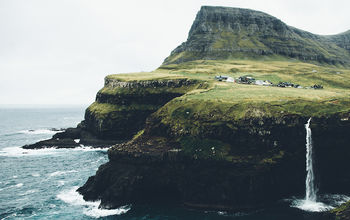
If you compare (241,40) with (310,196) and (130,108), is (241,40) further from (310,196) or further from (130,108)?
(310,196)

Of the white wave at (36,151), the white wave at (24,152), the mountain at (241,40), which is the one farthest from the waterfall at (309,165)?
the mountain at (241,40)

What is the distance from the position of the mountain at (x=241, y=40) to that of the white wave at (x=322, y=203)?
128 meters

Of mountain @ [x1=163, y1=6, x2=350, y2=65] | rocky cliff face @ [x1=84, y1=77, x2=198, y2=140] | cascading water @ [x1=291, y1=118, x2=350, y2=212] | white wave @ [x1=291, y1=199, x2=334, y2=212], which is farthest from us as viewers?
mountain @ [x1=163, y1=6, x2=350, y2=65]

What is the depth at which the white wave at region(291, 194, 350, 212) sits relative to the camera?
41938 millimetres

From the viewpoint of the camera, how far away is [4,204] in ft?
157

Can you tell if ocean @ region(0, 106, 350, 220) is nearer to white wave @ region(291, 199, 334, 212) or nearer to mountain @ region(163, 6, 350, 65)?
white wave @ region(291, 199, 334, 212)

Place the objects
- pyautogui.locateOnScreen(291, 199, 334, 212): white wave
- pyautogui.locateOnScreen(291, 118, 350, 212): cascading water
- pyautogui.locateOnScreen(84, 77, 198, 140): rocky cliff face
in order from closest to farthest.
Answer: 1. pyautogui.locateOnScreen(291, 199, 334, 212): white wave
2. pyautogui.locateOnScreen(291, 118, 350, 212): cascading water
3. pyautogui.locateOnScreen(84, 77, 198, 140): rocky cliff face

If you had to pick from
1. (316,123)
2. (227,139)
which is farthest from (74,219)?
(316,123)

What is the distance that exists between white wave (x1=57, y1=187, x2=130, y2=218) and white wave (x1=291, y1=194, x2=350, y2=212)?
28.8 metres

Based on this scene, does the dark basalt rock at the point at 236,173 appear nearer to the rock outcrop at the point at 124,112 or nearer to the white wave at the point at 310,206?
the white wave at the point at 310,206

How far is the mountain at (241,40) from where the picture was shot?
17150 cm

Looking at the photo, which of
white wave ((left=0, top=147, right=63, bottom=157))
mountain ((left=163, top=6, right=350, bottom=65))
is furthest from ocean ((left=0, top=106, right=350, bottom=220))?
mountain ((left=163, top=6, right=350, bottom=65))

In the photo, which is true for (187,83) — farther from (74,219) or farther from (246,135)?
(74,219)

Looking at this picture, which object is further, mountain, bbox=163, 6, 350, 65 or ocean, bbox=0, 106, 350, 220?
mountain, bbox=163, 6, 350, 65
